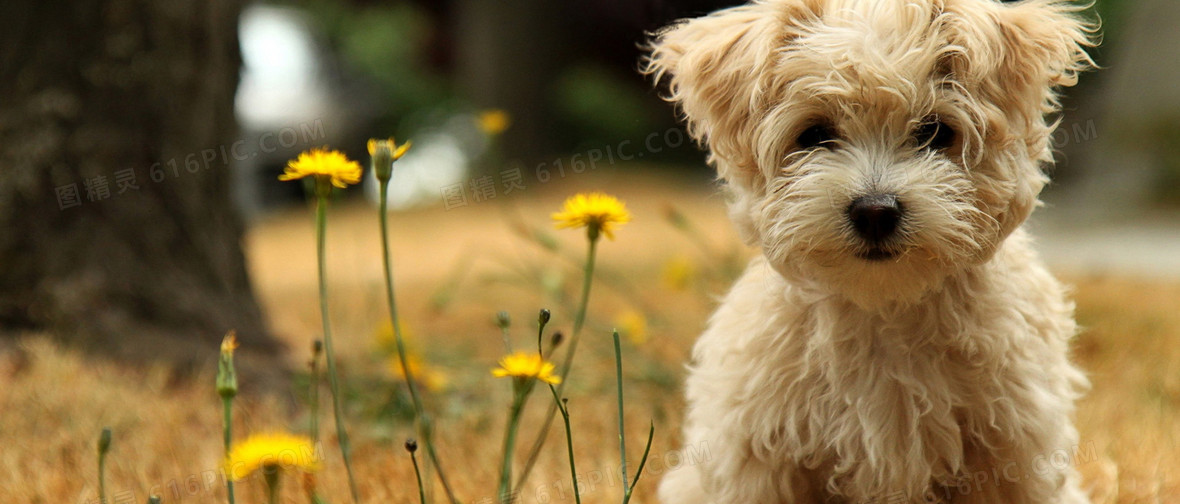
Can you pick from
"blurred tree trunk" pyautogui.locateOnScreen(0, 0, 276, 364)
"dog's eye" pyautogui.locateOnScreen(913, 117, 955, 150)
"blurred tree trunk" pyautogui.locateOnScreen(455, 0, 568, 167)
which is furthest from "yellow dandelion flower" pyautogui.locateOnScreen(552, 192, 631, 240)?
"blurred tree trunk" pyautogui.locateOnScreen(455, 0, 568, 167)

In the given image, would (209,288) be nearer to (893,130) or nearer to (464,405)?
(464,405)

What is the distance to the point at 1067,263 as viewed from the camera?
6.42 meters

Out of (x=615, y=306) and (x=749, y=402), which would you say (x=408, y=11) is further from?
(x=749, y=402)

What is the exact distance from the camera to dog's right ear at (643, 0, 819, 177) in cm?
221

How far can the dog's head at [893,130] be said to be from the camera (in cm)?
202

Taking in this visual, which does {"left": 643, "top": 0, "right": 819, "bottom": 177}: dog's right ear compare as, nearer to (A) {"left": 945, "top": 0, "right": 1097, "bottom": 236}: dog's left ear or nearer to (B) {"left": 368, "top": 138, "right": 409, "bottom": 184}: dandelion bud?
(A) {"left": 945, "top": 0, "right": 1097, "bottom": 236}: dog's left ear

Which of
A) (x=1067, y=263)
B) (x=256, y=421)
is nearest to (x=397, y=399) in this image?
(x=256, y=421)

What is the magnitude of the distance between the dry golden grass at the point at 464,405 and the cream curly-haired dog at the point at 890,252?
2.37ft

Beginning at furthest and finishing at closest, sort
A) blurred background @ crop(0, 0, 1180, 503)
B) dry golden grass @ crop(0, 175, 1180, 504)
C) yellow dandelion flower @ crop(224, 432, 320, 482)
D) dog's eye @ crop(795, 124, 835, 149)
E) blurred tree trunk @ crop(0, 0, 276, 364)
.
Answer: blurred tree trunk @ crop(0, 0, 276, 364), blurred background @ crop(0, 0, 1180, 503), dry golden grass @ crop(0, 175, 1180, 504), dog's eye @ crop(795, 124, 835, 149), yellow dandelion flower @ crop(224, 432, 320, 482)

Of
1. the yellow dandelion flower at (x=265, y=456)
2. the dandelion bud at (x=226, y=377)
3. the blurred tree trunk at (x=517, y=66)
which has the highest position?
the blurred tree trunk at (x=517, y=66)

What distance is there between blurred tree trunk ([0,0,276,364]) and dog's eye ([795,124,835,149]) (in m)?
2.59

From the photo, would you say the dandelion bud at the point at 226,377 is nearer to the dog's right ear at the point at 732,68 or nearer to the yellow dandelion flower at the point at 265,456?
the yellow dandelion flower at the point at 265,456

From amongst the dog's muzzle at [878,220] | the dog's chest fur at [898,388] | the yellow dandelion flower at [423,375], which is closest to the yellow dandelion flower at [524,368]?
the dog's chest fur at [898,388]

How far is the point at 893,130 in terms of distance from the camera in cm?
208
